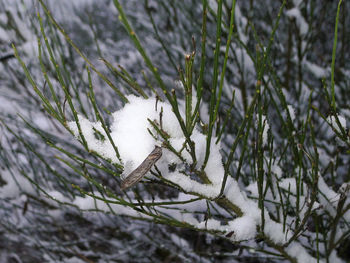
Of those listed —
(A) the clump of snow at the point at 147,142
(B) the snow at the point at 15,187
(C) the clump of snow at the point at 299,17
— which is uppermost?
(C) the clump of snow at the point at 299,17

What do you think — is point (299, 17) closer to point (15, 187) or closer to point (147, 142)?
point (147, 142)

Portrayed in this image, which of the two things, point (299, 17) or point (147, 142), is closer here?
point (147, 142)

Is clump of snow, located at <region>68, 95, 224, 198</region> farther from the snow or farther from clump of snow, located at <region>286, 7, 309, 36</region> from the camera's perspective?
clump of snow, located at <region>286, 7, 309, 36</region>

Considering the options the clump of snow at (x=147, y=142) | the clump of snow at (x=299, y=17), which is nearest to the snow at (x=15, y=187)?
the clump of snow at (x=147, y=142)

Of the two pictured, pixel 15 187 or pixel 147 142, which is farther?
pixel 15 187

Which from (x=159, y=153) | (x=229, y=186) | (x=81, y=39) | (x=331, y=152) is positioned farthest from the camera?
(x=81, y=39)

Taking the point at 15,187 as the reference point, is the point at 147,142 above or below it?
above

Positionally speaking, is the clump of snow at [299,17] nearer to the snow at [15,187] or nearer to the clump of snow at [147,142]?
the clump of snow at [147,142]

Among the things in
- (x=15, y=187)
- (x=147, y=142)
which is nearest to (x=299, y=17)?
(x=147, y=142)

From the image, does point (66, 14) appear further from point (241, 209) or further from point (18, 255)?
point (241, 209)

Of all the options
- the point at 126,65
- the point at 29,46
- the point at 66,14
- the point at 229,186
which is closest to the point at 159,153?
the point at 229,186

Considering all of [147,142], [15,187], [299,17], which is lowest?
[15,187]
